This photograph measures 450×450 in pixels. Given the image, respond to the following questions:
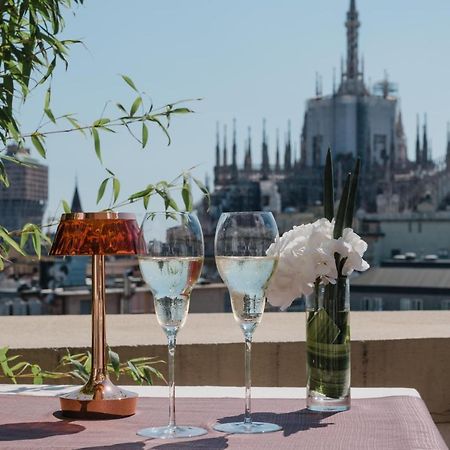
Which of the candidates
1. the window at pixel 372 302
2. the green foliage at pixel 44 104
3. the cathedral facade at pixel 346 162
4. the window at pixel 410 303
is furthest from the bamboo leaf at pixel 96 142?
the cathedral facade at pixel 346 162

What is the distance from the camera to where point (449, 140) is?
1881 inches

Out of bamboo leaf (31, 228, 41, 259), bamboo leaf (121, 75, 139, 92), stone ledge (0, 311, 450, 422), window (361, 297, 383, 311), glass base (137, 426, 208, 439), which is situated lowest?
window (361, 297, 383, 311)

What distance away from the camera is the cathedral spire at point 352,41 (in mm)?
50453

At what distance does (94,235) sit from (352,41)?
51007 millimetres

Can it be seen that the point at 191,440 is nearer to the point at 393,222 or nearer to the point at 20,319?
the point at 20,319

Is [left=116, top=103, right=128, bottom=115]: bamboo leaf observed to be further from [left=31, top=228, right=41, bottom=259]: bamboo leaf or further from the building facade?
the building facade

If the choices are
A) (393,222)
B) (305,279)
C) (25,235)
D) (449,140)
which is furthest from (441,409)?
(449,140)

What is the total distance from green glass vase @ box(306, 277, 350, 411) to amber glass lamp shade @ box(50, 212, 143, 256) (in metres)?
0.19

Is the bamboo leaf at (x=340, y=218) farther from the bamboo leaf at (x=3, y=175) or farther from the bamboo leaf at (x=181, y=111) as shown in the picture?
the bamboo leaf at (x=3, y=175)

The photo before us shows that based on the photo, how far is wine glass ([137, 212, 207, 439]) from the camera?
99 centimetres

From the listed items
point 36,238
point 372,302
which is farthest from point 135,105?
point 372,302

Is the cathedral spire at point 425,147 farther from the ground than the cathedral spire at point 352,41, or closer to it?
closer to it

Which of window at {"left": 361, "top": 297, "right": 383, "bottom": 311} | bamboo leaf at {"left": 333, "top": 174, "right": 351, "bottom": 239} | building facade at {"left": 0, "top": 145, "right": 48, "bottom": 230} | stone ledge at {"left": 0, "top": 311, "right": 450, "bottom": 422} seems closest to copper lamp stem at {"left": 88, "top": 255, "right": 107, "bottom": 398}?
bamboo leaf at {"left": 333, "top": 174, "right": 351, "bottom": 239}

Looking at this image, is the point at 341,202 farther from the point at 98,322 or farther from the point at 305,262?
the point at 98,322
